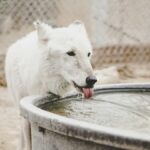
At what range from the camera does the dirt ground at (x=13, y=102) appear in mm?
5137

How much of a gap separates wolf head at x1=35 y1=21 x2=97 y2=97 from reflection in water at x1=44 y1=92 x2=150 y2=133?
0.39 ft

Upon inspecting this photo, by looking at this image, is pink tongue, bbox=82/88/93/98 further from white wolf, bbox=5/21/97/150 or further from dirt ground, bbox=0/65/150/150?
dirt ground, bbox=0/65/150/150

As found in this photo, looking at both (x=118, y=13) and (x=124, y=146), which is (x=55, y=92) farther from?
(x=118, y=13)

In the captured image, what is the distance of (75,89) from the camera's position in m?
3.58

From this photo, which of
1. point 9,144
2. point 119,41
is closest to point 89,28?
point 119,41

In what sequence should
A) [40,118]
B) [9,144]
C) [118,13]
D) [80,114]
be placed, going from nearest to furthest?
[40,118] < [80,114] < [9,144] < [118,13]

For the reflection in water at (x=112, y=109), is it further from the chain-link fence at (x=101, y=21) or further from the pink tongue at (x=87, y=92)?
the chain-link fence at (x=101, y=21)

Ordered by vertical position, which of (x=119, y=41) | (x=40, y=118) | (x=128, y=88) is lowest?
(x=119, y=41)

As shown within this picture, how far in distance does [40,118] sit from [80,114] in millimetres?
672

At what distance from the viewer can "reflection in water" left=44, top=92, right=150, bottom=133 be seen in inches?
112

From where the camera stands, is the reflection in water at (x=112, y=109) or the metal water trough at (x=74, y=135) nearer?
the metal water trough at (x=74, y=135)

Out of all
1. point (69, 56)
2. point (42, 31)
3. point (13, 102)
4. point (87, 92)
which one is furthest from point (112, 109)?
point (13, 102)

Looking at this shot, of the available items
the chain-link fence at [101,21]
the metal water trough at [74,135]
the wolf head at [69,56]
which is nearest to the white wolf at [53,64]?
the wolf head at [69,56]

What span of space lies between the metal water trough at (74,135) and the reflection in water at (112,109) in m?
0.34
